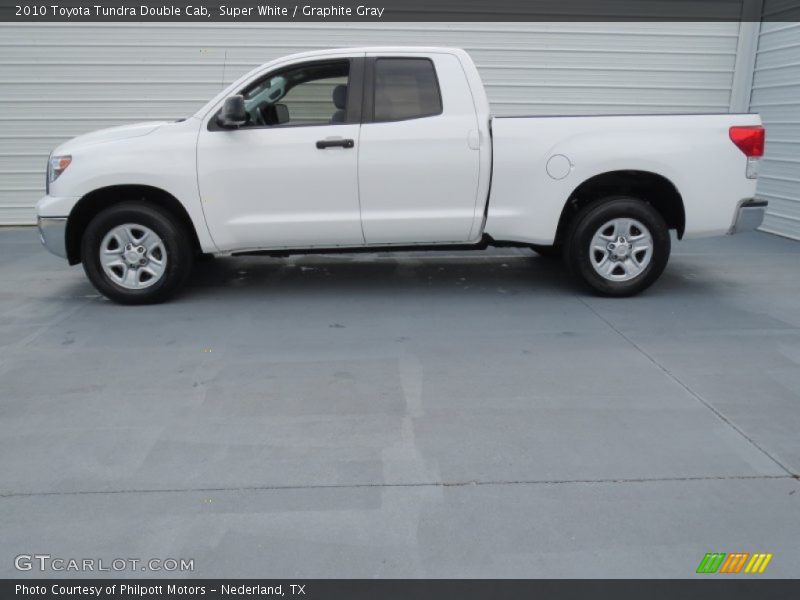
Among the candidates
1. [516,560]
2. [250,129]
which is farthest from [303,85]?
[516,560]

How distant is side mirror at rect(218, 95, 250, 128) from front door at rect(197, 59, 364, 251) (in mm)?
119

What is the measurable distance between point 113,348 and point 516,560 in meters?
3.46

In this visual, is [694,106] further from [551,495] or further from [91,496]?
[91,496]

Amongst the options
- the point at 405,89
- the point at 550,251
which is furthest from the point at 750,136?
the point at 405,89

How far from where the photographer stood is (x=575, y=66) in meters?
10.0

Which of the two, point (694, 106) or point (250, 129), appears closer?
point (250, 129)

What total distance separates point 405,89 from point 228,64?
4671 mm

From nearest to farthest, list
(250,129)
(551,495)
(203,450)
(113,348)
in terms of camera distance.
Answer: (551,495)
(203,450)
(113,348)
(250,129)

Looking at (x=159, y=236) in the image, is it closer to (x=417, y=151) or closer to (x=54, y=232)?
(x=54, y=232)

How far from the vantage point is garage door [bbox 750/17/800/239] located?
30.0 feet

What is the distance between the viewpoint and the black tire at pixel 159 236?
19.5 ft

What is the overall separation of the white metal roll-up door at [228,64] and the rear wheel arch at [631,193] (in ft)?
13.6

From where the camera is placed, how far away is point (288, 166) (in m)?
5.84
